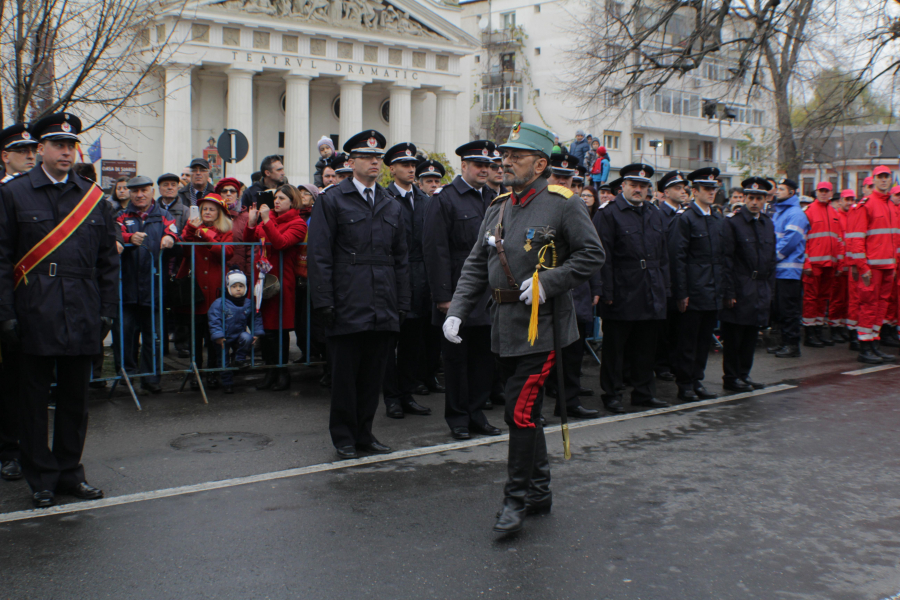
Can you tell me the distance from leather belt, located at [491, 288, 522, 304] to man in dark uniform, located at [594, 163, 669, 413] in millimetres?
3212

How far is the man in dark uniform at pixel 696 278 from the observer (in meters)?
8.66

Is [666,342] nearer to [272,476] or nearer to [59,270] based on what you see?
[272,476]

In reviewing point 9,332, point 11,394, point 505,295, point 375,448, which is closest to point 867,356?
point 375,448

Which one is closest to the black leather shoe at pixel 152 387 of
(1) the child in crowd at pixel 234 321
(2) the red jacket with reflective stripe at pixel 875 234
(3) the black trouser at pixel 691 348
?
(1) the child in crowd at pixel 234 321

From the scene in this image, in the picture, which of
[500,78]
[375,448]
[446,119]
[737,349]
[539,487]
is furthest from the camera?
[500,78]

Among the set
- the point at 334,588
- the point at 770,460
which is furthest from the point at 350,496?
the point at 770,460

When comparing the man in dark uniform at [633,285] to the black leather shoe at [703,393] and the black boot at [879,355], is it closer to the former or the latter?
the black leather shoe at [703,393]

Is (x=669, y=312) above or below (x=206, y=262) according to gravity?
below

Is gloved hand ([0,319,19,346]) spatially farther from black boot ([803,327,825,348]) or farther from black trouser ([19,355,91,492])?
black boot ([803,327,825,348])

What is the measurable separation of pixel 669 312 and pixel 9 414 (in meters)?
7.00

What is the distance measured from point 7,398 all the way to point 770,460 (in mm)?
5283

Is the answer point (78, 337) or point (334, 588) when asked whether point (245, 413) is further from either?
point (334, 588)

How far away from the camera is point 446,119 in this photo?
50.8 metres

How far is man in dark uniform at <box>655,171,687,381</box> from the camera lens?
30.3 ft
